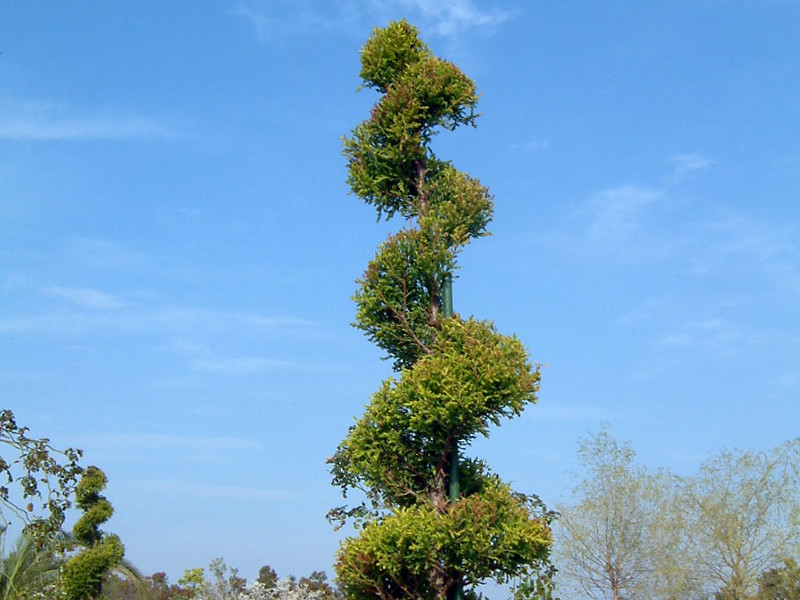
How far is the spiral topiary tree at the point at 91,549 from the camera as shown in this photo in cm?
2519

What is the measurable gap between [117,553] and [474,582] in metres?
16.0

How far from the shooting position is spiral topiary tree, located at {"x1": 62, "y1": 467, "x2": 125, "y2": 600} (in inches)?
992

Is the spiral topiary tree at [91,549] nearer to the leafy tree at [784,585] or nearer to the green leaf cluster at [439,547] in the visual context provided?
the green leaf cluster at [439,547]

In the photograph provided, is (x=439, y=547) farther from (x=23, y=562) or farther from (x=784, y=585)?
(x=784, y=585)

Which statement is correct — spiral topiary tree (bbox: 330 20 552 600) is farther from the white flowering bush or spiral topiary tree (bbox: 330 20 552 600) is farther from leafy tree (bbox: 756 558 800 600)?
leafy tree (bbox: 756 558 800 600)

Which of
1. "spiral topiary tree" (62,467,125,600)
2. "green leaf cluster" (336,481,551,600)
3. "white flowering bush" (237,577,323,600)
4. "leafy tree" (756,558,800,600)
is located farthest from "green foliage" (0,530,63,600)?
"leafy tree" (756,558,800,600)

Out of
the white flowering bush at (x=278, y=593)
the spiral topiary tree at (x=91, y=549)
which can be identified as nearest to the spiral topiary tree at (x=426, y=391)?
the spiral topiary tree at (x=91, y=549)

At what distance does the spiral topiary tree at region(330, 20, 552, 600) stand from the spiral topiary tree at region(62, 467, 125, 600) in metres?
13.8

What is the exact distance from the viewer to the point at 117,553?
26125 millimetres

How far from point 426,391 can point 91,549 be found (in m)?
16.9

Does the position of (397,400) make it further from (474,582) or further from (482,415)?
(474,582)

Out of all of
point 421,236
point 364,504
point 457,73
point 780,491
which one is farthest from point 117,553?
point 780,491

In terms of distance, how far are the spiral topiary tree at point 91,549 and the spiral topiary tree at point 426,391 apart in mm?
13841

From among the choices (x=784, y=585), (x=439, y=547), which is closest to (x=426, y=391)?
(x=439, y=547)
